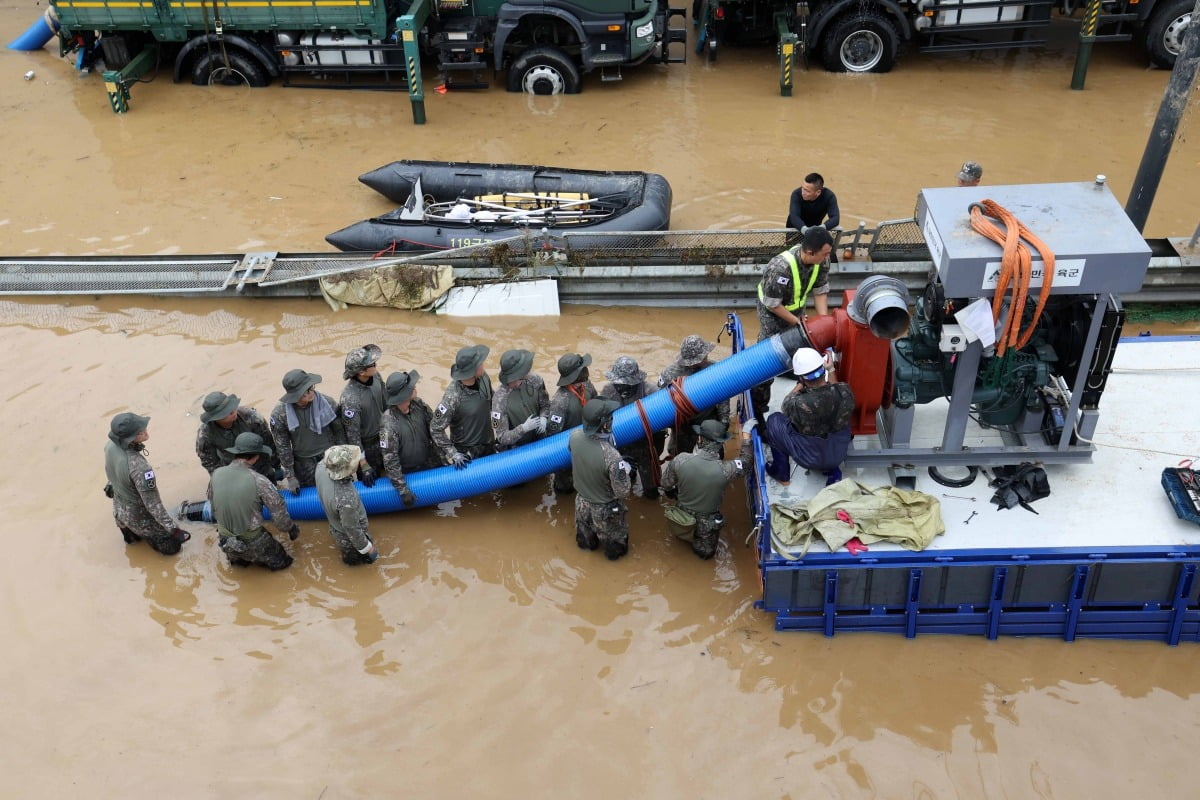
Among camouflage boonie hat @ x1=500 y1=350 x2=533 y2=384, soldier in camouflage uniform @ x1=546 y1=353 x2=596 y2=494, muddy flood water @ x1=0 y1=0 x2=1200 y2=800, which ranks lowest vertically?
muddy flood water @ x1=0 y1=0 x2=1200 y2=800

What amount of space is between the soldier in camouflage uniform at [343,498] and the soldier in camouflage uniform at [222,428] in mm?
758

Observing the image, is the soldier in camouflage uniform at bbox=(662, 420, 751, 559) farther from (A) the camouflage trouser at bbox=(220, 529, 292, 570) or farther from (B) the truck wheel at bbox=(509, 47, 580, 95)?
(B) the truck wheel at bbox=(509, 47, 580, 95)

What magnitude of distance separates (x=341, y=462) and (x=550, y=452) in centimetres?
146

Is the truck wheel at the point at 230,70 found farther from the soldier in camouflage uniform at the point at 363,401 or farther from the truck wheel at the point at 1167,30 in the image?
the truck wheel at the point at 1167,30

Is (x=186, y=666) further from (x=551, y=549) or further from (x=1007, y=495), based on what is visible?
(x=1007, y=495)

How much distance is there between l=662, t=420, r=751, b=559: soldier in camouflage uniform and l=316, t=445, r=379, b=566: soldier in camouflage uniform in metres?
2.10

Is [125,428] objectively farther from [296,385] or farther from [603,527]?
[603,527]

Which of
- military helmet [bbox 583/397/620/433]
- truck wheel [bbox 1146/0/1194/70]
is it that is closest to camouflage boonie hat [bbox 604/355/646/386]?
military helmet [bbox 583/397/620/433]

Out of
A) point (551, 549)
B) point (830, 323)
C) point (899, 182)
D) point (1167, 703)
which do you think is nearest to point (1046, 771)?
point (1167, 703)

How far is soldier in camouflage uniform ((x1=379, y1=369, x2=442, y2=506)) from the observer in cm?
685

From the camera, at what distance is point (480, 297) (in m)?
9.58

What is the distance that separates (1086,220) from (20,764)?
7.18 m

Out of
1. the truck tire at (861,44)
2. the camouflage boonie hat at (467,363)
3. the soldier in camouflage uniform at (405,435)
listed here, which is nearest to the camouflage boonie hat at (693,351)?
the camouflage boonie hat at (467,363)

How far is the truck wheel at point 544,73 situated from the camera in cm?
1355
